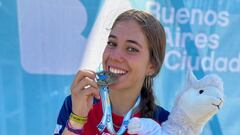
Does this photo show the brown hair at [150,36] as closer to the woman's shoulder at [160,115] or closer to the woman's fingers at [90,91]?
the woman's shoulder at [160,115]

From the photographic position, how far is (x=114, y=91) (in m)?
1.20

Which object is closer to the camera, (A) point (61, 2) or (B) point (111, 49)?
(B) point (111, 49)

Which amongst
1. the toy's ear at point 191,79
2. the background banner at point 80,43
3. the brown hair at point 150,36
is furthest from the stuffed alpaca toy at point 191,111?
the background banner at point 80,43

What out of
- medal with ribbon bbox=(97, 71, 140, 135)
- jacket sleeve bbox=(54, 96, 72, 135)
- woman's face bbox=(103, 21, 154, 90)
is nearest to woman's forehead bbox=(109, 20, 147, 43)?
woman's face bbox=(103, 21, 154, 90)

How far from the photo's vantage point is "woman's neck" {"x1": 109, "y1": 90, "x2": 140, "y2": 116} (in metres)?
1.21

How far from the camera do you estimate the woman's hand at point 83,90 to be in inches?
38.9

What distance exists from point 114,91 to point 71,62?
695 mm

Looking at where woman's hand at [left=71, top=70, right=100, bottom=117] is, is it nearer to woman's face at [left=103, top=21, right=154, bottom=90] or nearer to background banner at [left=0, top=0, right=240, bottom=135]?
woman's face at [left=103, top=21, right=154, bottom=90]

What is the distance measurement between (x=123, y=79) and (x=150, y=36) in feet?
0.54

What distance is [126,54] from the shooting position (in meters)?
1.09

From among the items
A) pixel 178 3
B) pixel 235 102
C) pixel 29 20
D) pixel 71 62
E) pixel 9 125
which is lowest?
pixel 9 125

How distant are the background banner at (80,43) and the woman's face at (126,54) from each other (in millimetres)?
679

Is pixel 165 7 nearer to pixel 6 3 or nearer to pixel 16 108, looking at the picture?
pixel 6 3

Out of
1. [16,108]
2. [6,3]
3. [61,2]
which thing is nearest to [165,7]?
[61,2]
